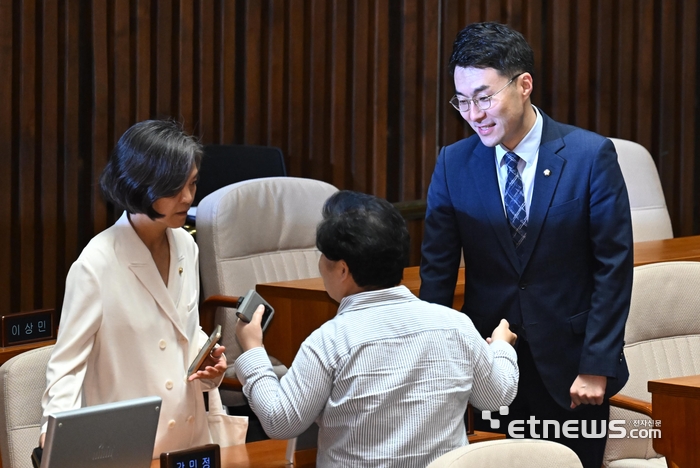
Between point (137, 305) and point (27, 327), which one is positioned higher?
point (137, 305)

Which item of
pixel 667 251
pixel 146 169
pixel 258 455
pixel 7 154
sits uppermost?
pixel 146 169

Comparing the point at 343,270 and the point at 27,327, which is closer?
the point at 343,270

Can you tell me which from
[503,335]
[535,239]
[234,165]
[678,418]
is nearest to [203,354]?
[503,335]

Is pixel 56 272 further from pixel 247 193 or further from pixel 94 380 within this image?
pixel 94 380

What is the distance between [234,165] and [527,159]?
7.13 feet

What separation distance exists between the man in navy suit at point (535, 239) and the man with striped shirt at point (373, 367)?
0.51 m

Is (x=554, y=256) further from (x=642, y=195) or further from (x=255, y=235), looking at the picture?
(x=642, y=195)

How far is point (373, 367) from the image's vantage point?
76.9 inches

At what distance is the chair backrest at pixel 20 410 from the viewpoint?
2416 millimetres

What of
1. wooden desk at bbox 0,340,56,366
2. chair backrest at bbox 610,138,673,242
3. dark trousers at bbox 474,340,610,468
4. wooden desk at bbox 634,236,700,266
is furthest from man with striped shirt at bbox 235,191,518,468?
chair backrest at bbox 610,138,673,242

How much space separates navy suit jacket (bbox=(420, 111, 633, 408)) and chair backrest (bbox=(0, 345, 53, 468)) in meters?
1.02

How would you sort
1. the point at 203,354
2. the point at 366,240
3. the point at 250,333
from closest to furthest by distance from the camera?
the point at 366,240 < the point at 250,333 < the point at 203,354

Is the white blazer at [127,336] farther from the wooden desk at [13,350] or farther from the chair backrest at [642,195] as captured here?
the chair backrest at [642,195]

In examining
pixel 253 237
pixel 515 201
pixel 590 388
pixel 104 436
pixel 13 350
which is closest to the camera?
pixel 104 436
